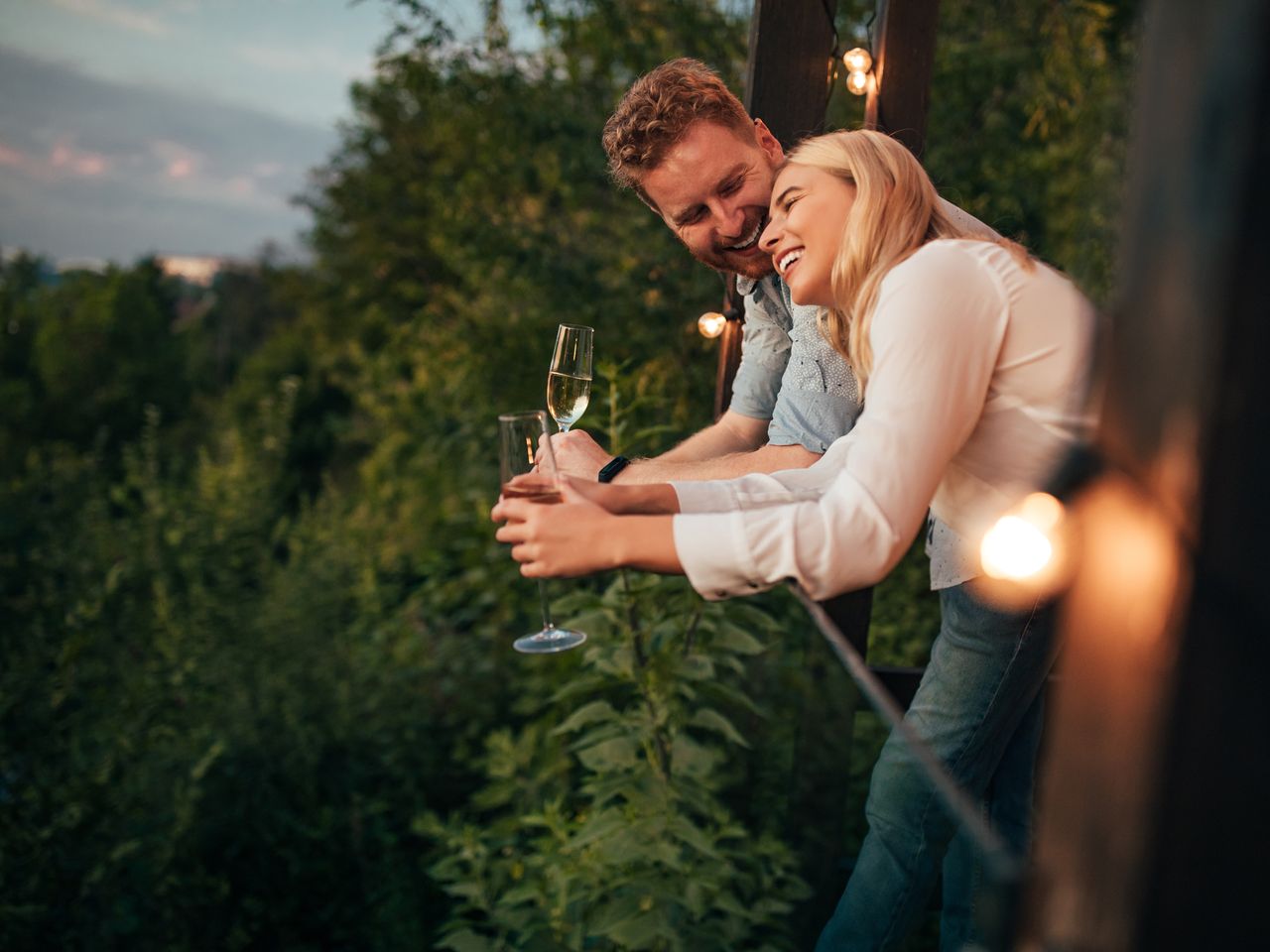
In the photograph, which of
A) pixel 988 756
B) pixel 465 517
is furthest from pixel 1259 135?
pixel 465 517

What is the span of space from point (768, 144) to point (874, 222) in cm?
93

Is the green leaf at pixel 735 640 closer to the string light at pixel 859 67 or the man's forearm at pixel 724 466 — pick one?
the man's forearm at pixel 724 466

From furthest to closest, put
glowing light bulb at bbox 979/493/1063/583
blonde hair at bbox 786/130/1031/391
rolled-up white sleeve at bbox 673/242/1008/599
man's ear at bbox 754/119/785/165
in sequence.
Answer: man's ear at bbox 754/119/785/165
blonde hair at bbox 786/130/1031/391
rolled-up white sleeve at bbox 673/242/1008/599
glowing light bulb at bbox 979/493/1063/583

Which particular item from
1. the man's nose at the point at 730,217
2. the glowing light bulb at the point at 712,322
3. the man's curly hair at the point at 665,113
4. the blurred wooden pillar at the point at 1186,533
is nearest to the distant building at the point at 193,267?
the glowing light bulb at the point at 712,322

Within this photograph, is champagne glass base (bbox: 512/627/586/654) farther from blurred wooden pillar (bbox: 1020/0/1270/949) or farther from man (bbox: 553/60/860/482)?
blurred wooden pillar (bbox: 1020/0/1270/949)

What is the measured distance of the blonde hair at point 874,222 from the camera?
1.37 meters

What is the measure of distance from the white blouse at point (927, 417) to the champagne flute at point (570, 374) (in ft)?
2.70

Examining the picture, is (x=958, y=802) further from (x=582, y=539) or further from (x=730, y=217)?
(x=730, y=217)

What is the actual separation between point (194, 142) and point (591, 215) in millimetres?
22062

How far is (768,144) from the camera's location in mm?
2219

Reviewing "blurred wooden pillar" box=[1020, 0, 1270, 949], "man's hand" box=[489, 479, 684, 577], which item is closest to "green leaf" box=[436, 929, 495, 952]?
"man's hand" box=[489, 479, 684, 577]

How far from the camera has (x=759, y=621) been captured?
2.69m

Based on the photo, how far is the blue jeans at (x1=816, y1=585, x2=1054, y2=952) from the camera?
1.59 meters

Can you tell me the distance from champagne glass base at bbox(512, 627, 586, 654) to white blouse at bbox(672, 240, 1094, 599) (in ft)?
2.66
